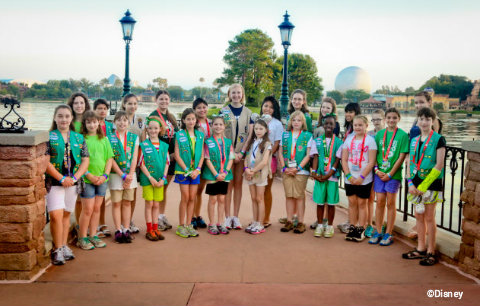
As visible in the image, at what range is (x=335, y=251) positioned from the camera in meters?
4.80

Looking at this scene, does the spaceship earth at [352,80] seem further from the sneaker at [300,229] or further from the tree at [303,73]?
the sneaker at [300,229]

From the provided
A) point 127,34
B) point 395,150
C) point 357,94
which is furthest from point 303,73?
point 395,150

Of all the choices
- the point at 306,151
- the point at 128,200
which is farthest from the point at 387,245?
the point at 128,200

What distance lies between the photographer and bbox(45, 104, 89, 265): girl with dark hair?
169 inches

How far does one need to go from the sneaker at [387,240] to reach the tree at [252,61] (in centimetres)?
3937

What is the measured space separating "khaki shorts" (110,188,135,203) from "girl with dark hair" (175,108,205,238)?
1.83 ft

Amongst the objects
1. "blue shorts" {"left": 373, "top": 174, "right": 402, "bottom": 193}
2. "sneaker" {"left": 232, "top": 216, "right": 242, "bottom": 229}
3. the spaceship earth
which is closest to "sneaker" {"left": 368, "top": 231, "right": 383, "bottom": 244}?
"blue shorts" {"left": 373, "top": 174, "right": 402, "bottom": 193}

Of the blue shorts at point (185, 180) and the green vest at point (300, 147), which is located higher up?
the green vest at point (300, 147)

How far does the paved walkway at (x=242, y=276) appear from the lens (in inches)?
138

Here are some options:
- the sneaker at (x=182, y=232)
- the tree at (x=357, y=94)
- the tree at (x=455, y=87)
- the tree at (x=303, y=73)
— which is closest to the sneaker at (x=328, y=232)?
the sneaker at (x=182, y=232)

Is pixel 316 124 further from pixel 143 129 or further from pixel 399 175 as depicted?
pixel 143 129

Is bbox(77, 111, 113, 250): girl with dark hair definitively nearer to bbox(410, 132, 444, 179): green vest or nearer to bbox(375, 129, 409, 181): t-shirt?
bbox(375, 129, 409, 181): t-shirt

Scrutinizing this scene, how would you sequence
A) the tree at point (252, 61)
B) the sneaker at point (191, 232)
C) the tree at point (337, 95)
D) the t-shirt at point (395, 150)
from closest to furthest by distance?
1. the t-shirt at point (395, 150)
2. the sneaker at point (191, 232)
3. the tree at point (252, 61)
4. the tree at point (337, 95)

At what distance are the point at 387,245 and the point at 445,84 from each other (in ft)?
280
